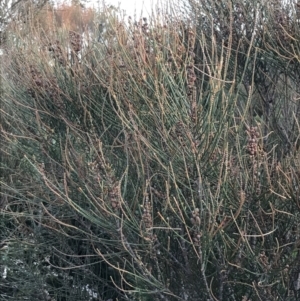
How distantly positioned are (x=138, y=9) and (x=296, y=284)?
79.0 inches

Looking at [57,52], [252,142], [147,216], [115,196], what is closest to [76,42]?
[57,52]

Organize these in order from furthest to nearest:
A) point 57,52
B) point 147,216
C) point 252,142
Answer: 1. point 57,52
2. point 147,216
3. point 252,142

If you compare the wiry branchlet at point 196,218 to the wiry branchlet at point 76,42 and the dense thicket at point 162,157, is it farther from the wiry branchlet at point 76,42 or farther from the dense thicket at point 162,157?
the wiry branchlet at point 76,42

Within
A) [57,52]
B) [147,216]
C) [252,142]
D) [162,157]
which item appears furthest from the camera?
→ [57,52]

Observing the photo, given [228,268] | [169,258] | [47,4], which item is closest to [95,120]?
[169,258]

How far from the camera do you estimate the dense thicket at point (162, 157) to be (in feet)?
9.61

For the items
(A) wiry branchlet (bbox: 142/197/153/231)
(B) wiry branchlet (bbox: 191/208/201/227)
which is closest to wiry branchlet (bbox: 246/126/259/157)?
(B) wiry branchlet (bbox: 191/208/201/227)

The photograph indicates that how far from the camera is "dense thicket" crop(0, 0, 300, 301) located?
2.93 meters

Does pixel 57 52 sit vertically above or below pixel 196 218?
above

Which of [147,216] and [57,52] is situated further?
[57,52]

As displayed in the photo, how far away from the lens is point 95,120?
3.88 metres

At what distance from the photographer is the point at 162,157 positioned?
306 cm

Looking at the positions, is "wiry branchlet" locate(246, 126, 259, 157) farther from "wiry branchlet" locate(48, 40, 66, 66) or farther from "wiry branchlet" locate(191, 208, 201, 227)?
"wiry branchlet" locate(48, 40, 66, 66)

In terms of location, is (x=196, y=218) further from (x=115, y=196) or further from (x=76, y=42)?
(x=76, y=42)
